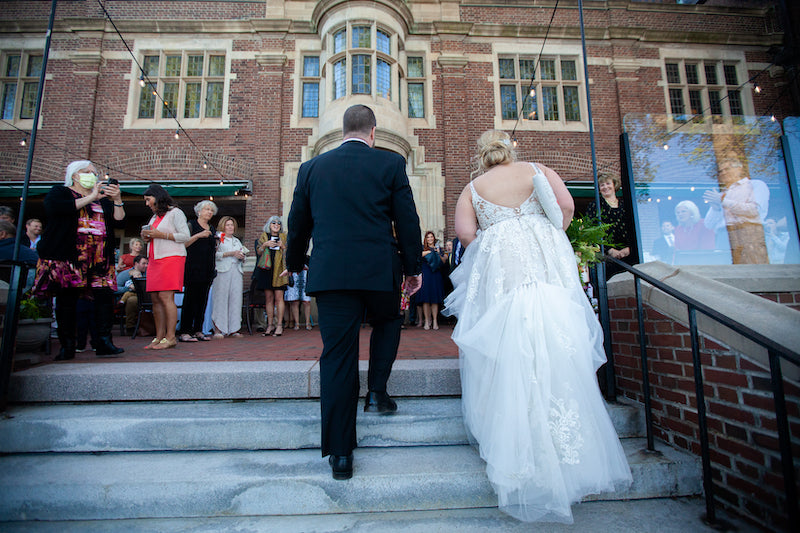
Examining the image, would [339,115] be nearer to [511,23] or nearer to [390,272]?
[511,23]

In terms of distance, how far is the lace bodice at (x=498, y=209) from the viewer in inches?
82.3

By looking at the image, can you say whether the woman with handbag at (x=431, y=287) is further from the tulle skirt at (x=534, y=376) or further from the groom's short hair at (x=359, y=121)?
the groom's short hair at (x=359, y=121)

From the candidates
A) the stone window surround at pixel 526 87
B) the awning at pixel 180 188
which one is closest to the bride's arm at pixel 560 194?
the awning at pixel 180 188

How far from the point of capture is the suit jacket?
1.84 m

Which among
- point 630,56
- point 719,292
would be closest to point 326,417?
point 719,292

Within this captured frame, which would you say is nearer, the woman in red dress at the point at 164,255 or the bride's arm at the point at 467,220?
the bride's arm at the point at 467,220

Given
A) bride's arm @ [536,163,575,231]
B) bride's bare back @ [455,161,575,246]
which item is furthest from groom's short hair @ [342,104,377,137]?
bride's arm @ [536,163,575,231]

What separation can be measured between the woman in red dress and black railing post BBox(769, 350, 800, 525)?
15.0 ft

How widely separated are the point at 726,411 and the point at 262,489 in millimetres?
2400

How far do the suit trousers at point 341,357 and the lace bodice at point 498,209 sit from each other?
0.72 metres

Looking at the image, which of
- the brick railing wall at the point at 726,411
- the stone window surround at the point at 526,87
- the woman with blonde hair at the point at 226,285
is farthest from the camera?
the stone window surround at the point at 526,87

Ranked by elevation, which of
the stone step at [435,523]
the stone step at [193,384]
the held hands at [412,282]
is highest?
the held hands at [412,282]

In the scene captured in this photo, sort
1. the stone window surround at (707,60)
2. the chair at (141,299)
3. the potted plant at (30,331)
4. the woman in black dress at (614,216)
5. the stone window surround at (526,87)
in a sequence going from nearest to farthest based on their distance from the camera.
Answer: the potted plant at (30,331) → the woman in black dress at (614,216) → the chair at (141,299) → the stone window surround at (526,87) → the stone window surround at (707,60)

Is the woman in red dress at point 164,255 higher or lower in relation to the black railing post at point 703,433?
higher
